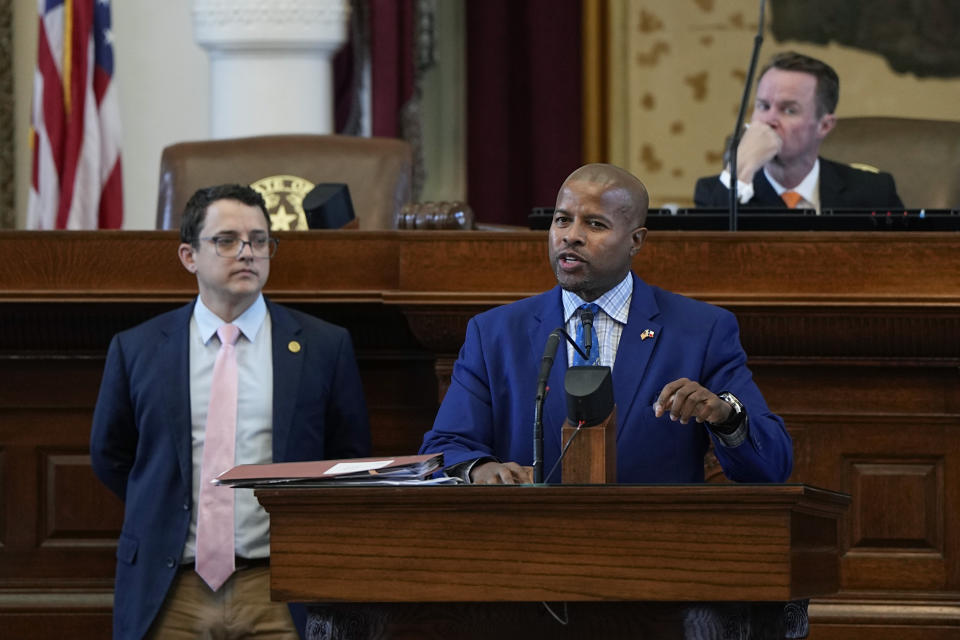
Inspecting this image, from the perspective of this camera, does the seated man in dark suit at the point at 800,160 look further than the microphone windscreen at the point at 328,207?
Yes

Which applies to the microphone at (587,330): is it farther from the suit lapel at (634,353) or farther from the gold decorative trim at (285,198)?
the gold decorative trim at (285,198)

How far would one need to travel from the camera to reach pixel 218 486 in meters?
3.83

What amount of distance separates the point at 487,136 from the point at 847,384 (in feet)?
12.3

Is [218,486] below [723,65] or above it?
below

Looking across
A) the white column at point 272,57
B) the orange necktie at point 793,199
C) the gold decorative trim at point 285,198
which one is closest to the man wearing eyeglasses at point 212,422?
the gold decorative trim at point 285,198

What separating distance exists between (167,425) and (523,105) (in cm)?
415

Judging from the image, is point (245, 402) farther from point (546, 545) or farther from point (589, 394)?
point (546, 545)

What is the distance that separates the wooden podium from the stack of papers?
56mm

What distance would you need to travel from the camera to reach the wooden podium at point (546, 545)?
8.45ft

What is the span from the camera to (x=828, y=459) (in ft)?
13.5

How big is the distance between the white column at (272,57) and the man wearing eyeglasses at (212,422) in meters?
3.14

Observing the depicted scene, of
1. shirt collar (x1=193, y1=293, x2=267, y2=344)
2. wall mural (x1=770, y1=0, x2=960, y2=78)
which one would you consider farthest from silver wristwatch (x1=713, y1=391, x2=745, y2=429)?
A: wall mural (x1=770, y1=0, x2=960, y2=78)

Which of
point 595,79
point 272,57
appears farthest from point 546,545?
point 595,79

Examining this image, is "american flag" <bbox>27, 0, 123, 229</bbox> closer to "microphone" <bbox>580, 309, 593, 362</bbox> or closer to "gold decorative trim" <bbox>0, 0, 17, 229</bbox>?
"gold decorative trim" <bbox>0, 0, 17, 229</bbox>
